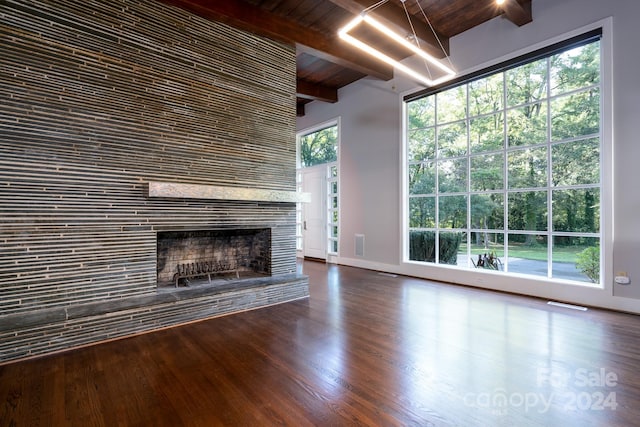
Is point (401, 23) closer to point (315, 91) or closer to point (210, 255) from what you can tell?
point (315, 91)

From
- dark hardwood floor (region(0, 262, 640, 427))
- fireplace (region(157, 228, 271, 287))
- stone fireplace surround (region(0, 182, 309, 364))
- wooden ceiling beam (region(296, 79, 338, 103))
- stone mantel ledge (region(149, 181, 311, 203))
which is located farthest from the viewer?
wooden ceiling beam (region(296, 79, 338, 103))

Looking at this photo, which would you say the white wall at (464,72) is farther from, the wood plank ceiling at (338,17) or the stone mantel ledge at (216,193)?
the stone mantel ledge at (216,193)

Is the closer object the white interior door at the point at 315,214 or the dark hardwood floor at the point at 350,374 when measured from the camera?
the dark hardwood floor at the point at 350,374

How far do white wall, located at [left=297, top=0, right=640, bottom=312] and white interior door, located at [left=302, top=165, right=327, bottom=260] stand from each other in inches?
29.2

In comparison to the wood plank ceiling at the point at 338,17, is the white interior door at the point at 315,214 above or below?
below

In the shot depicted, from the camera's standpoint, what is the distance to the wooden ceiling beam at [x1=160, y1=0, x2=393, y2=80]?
11.5 ft

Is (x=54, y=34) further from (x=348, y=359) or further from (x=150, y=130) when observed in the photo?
(x=348, y=359)

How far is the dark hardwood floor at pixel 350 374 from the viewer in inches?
66.7

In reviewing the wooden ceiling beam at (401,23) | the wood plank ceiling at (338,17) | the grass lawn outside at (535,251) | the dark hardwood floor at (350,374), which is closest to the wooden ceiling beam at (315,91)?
the wood plank ceiling at (338,17)

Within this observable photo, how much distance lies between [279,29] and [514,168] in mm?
3632

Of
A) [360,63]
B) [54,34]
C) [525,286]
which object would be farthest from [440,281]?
[54,34]

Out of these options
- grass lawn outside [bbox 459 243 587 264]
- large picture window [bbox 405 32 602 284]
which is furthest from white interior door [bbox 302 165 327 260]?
grass lawn outside [bbox 459 243 587 264]

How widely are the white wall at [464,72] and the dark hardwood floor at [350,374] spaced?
0.64 m

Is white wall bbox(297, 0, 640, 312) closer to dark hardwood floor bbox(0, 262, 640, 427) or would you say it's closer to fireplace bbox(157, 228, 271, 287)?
dark hardwood floor bbox(0, 262, 640, 427)
